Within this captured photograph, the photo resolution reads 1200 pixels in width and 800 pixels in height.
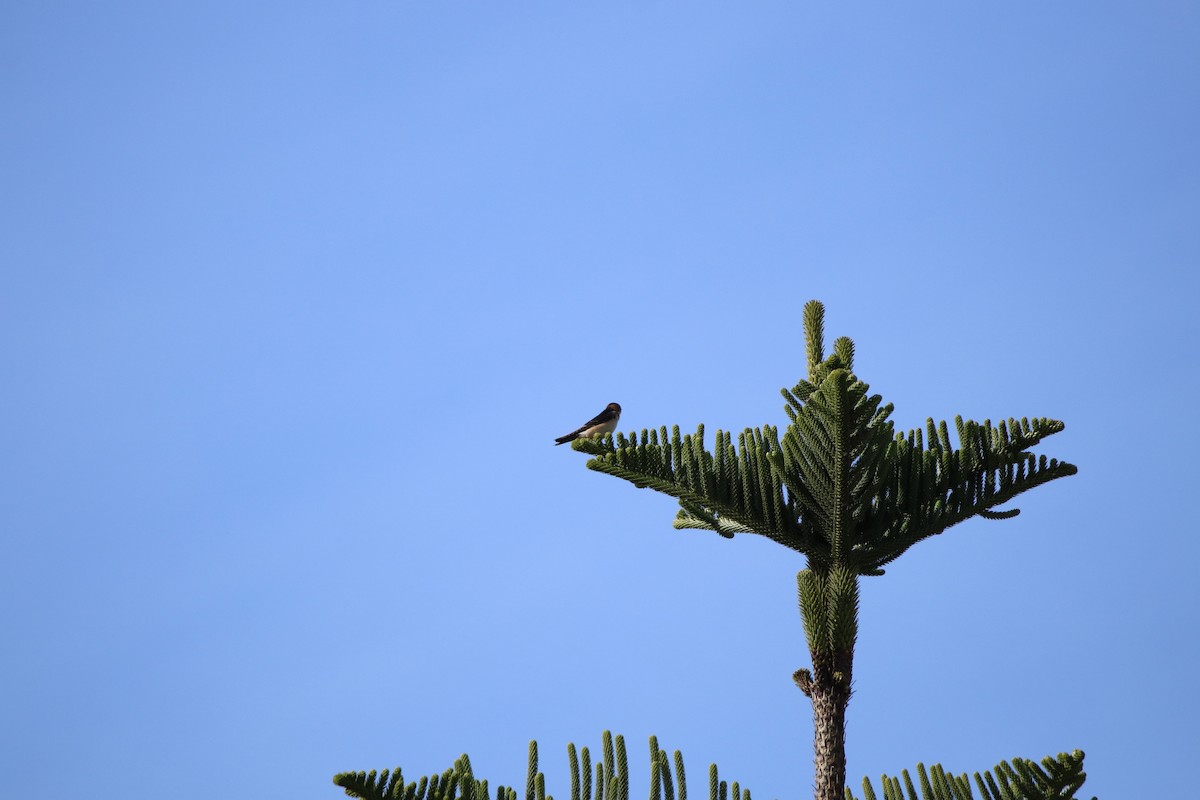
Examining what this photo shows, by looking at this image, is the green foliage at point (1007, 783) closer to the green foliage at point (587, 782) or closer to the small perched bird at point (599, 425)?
the green foliage at point (587, 782)

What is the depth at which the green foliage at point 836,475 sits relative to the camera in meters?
6.74

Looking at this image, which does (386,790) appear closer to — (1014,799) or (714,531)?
(714,531)

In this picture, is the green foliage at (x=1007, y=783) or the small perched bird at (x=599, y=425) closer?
the green foliage at (x=1007, y=783)

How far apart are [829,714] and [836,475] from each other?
1.00 meters

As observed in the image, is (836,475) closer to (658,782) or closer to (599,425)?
(658,782)

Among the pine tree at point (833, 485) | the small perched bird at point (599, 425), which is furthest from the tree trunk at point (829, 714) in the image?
the small perched bird at point (599, 425)

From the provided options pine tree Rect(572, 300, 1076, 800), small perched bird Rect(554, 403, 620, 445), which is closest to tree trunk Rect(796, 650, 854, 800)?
pine tree Rect(572, 300, 1076, 800)

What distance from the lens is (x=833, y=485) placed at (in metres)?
6.76

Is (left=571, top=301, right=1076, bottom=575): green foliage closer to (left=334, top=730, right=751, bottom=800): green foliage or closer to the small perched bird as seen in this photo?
(left=334, top=730, right=751, bottom=800): green foliage

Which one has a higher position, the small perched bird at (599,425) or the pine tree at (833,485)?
the small perched bird at (599,425)

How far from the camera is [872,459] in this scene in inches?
265

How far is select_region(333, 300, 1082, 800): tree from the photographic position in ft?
21.9

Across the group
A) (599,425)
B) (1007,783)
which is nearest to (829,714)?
(1007,783)

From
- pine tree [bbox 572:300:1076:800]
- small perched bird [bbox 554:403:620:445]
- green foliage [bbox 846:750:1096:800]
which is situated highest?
small perched bird [bbox 554:403:620:445]
